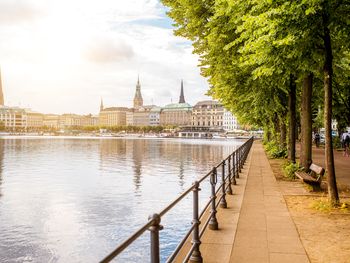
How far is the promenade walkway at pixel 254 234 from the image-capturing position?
23.8 feet

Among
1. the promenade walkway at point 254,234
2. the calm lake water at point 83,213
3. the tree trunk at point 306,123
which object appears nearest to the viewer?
the promenade walkway at point 254,234

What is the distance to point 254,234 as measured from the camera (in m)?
8.76

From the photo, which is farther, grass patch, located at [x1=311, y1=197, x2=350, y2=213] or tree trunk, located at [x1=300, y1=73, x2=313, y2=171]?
tree trunk, located at [x1=300, y1=73, x2=313, y2=171]

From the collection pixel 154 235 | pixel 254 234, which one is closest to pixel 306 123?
pixel 254 234

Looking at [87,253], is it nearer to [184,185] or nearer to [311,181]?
[311,181]

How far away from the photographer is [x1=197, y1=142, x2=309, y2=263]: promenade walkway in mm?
7262

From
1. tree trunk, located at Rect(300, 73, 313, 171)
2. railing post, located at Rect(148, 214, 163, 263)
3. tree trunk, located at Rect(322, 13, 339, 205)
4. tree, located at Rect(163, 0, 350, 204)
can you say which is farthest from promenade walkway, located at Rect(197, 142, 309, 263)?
tree trunk, located at Rect(300, 73, 313, 171)

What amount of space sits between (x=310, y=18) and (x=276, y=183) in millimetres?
8295

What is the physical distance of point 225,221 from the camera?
394 inches

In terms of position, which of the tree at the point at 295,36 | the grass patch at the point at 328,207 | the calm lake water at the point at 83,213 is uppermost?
the tree at the point at 295,36

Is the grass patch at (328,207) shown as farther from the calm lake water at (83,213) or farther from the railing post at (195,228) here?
the railing post at (195,228)

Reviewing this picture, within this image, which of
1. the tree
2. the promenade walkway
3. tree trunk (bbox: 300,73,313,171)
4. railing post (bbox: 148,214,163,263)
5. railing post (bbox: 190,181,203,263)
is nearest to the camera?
railing post (bbox: 148,214,163,263)

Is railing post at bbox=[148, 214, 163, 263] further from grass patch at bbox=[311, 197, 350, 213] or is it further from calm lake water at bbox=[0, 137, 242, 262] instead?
grass patch at bbox=[311, 197, 350, 213]

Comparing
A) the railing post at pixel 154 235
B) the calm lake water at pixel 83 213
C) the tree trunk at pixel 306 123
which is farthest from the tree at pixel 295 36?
the railing post at pixel 154 235
